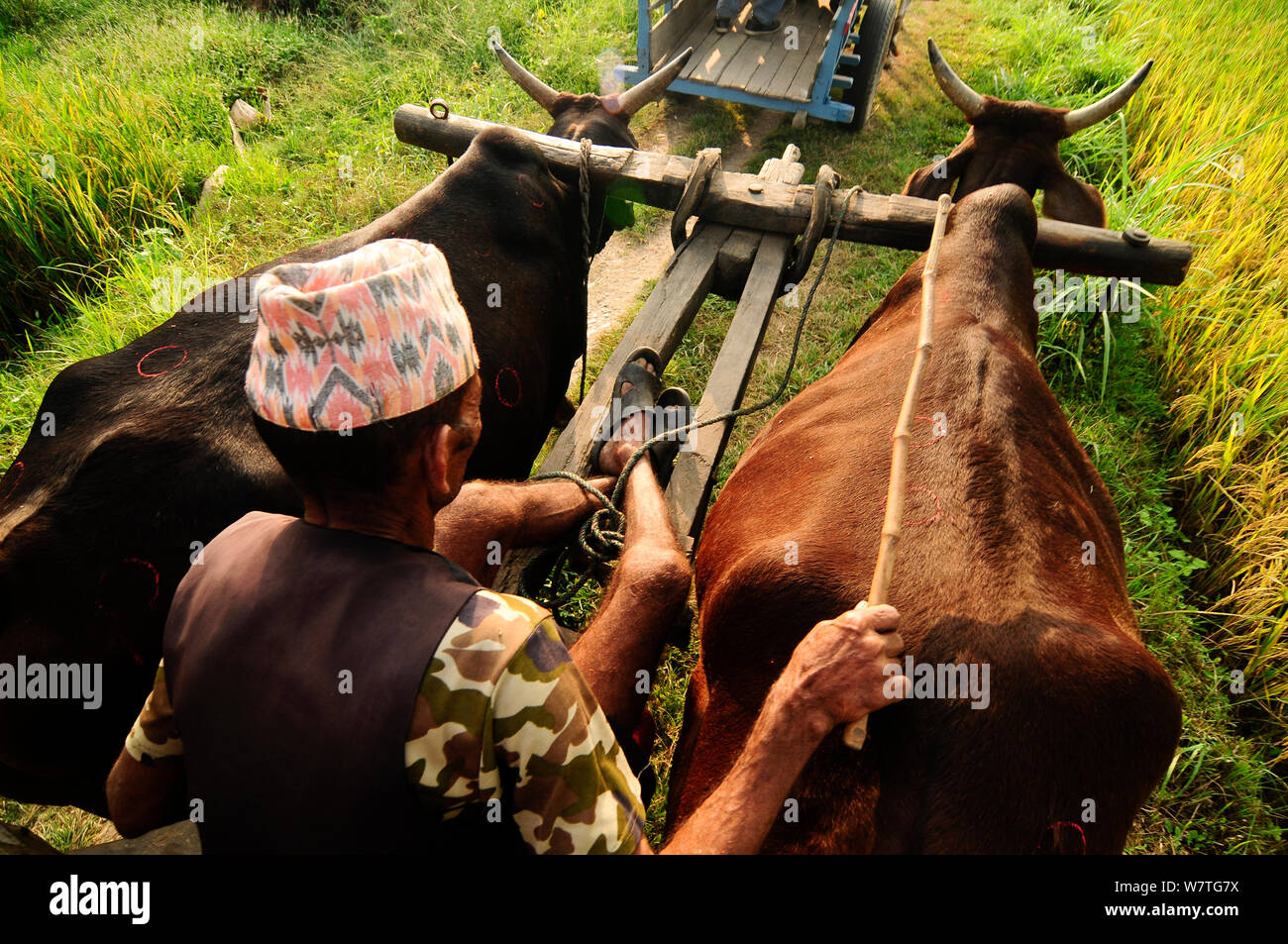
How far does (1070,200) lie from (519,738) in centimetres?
351

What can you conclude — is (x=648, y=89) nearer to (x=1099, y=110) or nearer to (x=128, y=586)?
(x=1099, y=110)

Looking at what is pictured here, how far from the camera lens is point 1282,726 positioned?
3.01 m

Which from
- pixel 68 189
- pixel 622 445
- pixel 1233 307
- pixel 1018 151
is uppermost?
pixel 1018 151

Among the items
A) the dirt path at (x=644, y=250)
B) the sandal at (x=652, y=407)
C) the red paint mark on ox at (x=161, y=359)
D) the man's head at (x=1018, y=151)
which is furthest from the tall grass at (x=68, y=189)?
the man's head at (x=1018, y=151)

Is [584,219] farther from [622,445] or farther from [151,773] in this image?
[151,773]

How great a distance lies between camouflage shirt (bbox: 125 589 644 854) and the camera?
4.03 ft

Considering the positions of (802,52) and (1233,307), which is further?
(802,52)

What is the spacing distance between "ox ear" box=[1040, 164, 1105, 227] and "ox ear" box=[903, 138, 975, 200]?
0.37 m

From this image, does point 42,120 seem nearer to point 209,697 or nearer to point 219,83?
point 219,83

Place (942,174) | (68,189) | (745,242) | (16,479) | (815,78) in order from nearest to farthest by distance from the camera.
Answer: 1. (16,479)
2. (745,242)
3. (942,174)
4. (68,189)
5. (815,78)

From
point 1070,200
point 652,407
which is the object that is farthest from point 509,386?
point 1070,200

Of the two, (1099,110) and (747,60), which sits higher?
(1099,110)

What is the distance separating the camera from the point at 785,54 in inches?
247

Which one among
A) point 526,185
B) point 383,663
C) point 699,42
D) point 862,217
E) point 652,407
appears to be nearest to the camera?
point 383,663
